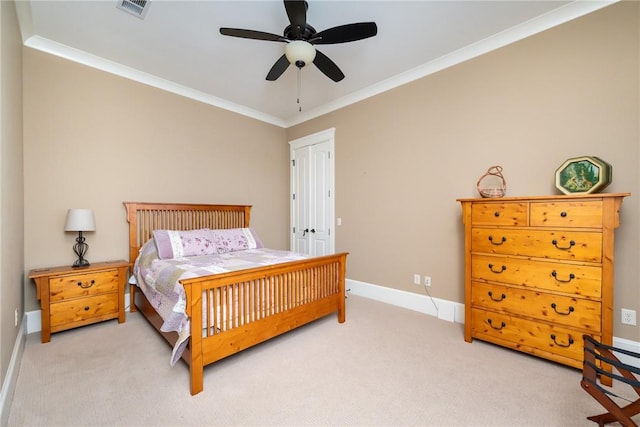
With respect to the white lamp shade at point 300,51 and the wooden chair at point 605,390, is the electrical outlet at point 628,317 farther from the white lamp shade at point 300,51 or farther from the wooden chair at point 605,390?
the white lamp shade at point 300,51

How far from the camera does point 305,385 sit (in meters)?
1.86

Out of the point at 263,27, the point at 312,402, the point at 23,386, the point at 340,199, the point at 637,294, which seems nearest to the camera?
the point at 312,402

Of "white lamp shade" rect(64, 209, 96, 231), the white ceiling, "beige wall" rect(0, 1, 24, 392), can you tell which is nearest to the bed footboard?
"beige wall" rect(0, 1, 24, 392)

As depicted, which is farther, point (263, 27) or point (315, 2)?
point (263, 27)

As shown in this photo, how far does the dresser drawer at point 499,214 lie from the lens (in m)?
2.20

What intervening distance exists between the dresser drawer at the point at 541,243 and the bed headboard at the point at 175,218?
330cm

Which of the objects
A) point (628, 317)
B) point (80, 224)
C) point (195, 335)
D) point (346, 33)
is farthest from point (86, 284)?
point (628, 317)

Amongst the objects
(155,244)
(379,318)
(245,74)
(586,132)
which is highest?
(245,74)

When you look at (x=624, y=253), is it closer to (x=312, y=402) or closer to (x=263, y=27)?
(x=312, y=402)

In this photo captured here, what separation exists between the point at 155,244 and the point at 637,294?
4.42 meters

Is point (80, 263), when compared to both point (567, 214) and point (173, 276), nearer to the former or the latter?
point (173, 276)

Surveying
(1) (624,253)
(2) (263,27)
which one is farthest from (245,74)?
(1) (624,253)

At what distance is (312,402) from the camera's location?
170cm

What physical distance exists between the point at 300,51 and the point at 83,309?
3200mm
